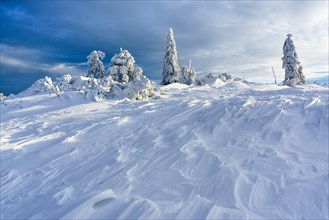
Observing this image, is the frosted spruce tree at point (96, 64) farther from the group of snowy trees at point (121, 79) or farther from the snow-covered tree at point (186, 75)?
the snow-covered tree at point (186, 75)

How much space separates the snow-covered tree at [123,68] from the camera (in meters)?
28.6

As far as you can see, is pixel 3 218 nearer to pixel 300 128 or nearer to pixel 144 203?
pixel 144 203

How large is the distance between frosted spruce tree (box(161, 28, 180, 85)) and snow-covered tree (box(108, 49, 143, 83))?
9969mm

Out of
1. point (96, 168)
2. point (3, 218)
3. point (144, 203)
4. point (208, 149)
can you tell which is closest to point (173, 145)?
point (208, 149)

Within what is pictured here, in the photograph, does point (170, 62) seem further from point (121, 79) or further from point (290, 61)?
point (290, 61)

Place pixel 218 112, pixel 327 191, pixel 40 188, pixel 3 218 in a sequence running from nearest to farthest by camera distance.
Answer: pixel 327 191
pixel 3 218
pixel 40 188
pixel 218 112

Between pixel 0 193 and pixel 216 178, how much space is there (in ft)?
12.6

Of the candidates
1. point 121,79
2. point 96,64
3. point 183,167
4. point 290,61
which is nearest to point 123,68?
point 121,79

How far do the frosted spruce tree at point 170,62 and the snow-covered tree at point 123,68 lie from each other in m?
9.97

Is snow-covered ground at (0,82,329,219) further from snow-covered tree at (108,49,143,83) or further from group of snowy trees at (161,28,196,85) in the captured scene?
group of snowy trees at (161,28,196,85)

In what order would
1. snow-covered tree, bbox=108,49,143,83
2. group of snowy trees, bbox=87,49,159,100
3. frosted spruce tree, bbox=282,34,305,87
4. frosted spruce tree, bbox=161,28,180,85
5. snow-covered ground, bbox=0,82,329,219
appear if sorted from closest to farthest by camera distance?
snow-covered ground, bbox=0,82,329,219, group of snowy trees, bbox=87,49,159,100, snow-covered tree, bbox=108,49,143,83, frosted spruce tree, bbox=282,34,305,87, frosted spruce tree, bbox=161,28,180,85

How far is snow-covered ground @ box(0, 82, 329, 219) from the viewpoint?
3254 millimetres

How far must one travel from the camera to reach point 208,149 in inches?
191

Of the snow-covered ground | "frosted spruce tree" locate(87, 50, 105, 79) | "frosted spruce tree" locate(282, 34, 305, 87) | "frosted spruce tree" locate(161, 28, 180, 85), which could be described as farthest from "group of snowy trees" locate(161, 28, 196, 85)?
the snow-covered ground
